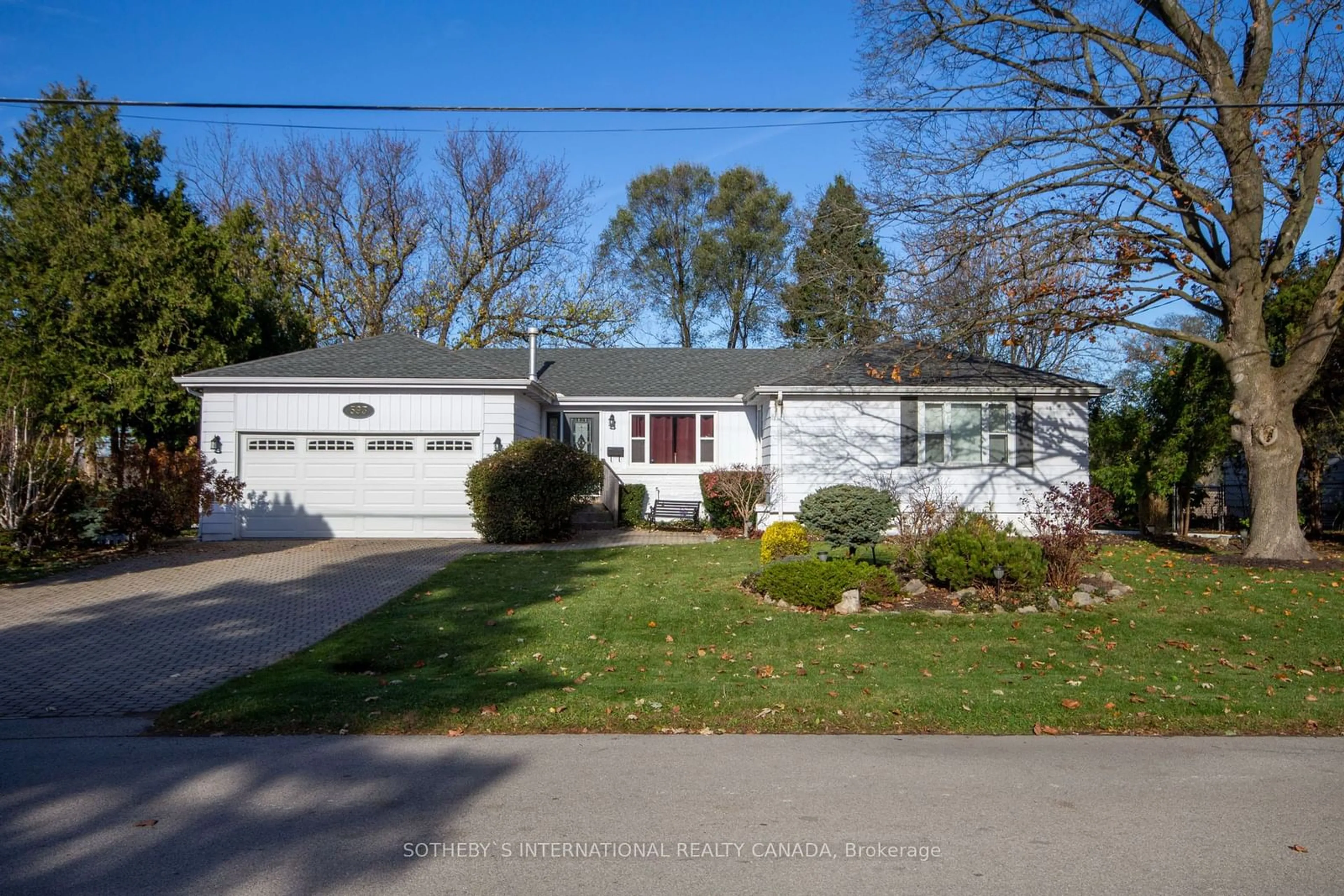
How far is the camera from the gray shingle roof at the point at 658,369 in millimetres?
18875

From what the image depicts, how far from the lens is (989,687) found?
7641mm

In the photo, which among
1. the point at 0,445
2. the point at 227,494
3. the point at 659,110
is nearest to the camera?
the point at 659,110

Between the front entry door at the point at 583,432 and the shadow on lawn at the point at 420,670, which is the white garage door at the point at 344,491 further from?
the shadow on lawn at the point at 420,670

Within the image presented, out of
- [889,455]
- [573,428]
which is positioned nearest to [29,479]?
[573,428]

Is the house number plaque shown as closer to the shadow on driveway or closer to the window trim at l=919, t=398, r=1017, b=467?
the window trim at l=919, t=398, r=1017, b=467

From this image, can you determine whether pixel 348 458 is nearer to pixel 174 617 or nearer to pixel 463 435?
pixel 463 435

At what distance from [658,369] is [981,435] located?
883 cm

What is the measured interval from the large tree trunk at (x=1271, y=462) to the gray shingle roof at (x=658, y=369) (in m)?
4.61

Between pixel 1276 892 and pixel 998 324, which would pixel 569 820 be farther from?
pixel 998 324

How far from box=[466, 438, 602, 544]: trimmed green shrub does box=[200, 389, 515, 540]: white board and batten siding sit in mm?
1506

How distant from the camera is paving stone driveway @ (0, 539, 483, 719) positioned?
310 inches

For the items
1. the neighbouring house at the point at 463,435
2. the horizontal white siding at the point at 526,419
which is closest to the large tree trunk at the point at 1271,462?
the neighbouring house at the point at 463,435

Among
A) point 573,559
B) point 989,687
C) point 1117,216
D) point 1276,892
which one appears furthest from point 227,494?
point 1276,892

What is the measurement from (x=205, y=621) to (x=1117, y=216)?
13.9m
